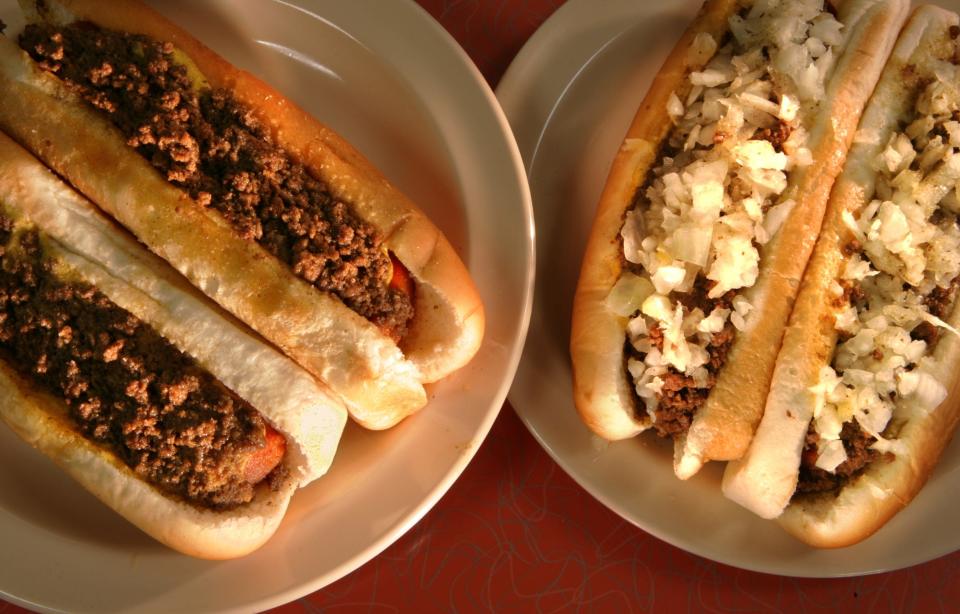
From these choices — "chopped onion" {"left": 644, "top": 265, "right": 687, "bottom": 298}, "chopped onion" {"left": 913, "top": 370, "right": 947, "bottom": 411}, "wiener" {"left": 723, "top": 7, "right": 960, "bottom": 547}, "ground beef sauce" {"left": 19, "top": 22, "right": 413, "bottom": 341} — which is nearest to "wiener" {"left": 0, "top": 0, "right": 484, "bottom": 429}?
"ground beef sauce" {"left": 19, "top": 22, "right": 413, "bottom": 341}

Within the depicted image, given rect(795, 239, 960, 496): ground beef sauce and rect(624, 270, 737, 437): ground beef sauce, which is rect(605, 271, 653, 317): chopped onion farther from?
rect(795, 239, 960, 496): ground beef sauce

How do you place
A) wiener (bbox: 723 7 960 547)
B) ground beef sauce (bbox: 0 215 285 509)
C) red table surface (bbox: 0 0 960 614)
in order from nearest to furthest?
ground beef sauce (bbox: 0 215 285 509) → wiener (bbox: 723 7 960 547) → red table surface (bbox: 0 0 960 614)

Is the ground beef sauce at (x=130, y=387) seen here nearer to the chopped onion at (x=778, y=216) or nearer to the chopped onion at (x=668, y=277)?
the chopped onion at (x=668, y=277)

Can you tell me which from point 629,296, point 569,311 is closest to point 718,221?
point 629,296

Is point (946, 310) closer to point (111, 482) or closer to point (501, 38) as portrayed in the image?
point (501, 38)

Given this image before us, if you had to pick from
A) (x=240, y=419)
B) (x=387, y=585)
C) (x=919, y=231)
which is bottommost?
(x=387, y=585)

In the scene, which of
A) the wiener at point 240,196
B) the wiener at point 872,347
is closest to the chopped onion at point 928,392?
the wiener at point 872,347

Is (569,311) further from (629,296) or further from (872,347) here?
(872,347)

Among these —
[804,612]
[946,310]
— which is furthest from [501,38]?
[804,612]
